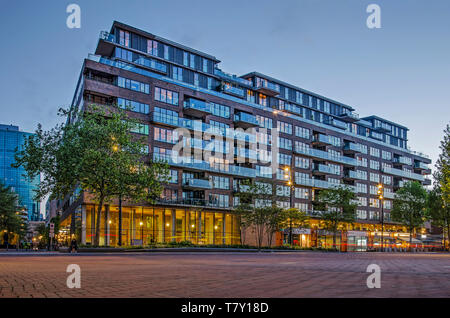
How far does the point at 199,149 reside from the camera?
65.9 metres

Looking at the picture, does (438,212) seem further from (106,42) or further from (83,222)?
(106,42)

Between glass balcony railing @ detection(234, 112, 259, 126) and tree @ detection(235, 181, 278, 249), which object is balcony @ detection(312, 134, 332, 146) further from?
tree @ detection(235, 181, 278, 249)

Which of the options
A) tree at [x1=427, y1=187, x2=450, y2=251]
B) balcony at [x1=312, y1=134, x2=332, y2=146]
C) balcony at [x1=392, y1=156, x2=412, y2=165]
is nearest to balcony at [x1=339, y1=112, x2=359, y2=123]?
balcony at [x1=392, y1=156, x2=412, y2=165]

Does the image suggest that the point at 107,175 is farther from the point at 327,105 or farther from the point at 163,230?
the point at 327,105

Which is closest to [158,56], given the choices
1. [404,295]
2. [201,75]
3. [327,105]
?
[201,75]

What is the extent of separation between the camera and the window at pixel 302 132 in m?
85.1

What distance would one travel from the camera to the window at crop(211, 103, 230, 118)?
70062 mm

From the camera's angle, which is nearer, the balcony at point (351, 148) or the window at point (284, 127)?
the window at point (284, 127)

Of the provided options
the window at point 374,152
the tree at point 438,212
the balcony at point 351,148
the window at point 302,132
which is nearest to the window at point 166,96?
the window at point 302,132

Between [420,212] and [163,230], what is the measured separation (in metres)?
49.7

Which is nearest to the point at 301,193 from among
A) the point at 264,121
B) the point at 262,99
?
the point at 264,121

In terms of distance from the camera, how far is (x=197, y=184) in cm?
6469

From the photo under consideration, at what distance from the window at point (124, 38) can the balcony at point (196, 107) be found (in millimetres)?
11353

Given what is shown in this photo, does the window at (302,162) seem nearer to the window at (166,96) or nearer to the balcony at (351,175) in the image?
the balcony at (351,175)
